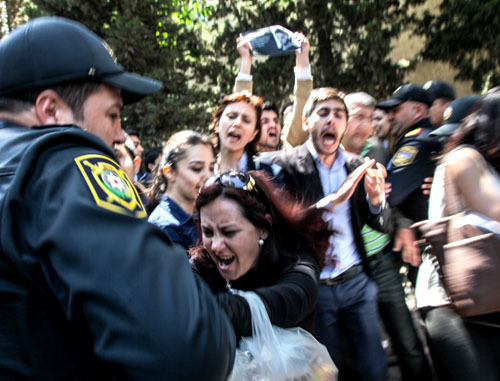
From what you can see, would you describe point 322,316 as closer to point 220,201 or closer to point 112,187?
point 220,201

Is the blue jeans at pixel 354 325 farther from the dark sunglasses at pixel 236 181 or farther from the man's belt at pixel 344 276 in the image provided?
the dark sunglasses at pixel 236 181

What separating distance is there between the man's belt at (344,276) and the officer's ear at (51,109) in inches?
87.0

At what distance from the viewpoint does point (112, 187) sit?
91 cm

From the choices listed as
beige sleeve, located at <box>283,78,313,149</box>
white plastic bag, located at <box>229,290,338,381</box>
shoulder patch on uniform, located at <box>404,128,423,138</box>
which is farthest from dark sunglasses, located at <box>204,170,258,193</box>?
shoulder patch on uniform, located at <box>404,128,423,138</box>

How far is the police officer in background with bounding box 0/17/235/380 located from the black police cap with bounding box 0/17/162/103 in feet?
0.07

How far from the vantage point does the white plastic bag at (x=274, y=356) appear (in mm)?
1434

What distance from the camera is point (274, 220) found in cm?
208

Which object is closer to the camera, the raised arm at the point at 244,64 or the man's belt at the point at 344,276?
the man's belt at the point at 344,276

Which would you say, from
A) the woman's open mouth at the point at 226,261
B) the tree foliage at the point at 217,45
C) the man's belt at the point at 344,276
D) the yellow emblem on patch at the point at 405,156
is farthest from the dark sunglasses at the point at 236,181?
the tree foliage at the point at 217,45

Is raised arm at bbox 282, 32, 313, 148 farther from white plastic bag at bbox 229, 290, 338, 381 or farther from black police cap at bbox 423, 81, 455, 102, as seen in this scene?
white plastic bag at bbox 229, 290, 338, 381

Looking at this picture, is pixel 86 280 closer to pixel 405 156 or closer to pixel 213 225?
pixel 213 225

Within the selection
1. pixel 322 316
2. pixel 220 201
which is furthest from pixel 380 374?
pixel 220 201

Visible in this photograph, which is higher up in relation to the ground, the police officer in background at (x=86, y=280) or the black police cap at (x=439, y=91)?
the black police cap at (x=439, y=91)

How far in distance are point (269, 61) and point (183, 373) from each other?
34.7 ft
